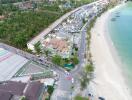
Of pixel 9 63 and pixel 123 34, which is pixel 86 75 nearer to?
pixel 9 63

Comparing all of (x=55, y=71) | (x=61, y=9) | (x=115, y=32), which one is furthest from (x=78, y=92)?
(x=61, y=9)

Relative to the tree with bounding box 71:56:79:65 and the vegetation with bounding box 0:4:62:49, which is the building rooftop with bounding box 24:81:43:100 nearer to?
the tree with bounding box 71:56:79:65

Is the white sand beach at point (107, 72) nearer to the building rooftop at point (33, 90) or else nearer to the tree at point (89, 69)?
the tree at point (89, 69)

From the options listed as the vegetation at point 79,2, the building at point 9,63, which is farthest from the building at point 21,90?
the vegetation at point 79,2

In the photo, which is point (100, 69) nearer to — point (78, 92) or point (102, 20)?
point (78, 92)

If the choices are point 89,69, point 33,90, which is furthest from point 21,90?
point 89,69

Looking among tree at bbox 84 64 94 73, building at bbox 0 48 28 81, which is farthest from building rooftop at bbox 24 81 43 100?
tree at bbox 84 64 94 73

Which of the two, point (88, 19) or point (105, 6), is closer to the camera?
point (88, 19)
